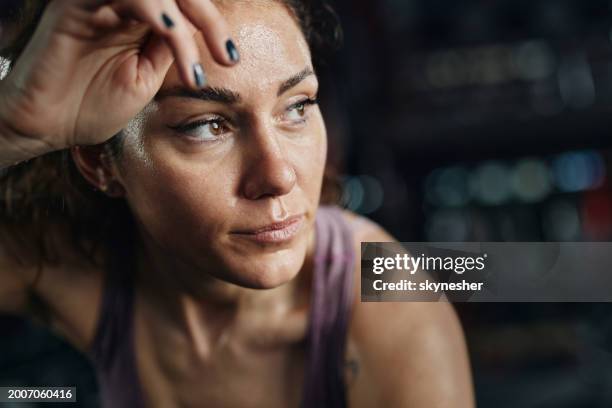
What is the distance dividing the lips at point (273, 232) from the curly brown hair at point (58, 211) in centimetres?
28

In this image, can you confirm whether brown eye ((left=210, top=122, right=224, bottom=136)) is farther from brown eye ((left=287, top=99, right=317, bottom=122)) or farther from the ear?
the ear

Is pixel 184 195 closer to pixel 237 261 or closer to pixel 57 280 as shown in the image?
pixel 237 261

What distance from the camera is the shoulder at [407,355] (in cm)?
77

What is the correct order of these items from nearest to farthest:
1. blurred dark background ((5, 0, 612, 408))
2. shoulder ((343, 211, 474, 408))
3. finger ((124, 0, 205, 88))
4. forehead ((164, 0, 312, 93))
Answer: finger ((124, 0, 205, 88)) < forehead ((164, 0, 312, 93)) < shoulder ((343, 211, 474, 408)) < blurred dark background ((5, 0, 612, 408))

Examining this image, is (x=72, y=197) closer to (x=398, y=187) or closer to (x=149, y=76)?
(x=149, y=76)

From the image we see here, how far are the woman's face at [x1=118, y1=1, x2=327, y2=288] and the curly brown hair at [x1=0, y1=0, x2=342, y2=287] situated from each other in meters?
0.21

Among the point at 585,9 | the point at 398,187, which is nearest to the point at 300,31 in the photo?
the point at 398,187

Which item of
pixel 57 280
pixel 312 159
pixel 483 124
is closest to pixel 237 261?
pixel 312 159

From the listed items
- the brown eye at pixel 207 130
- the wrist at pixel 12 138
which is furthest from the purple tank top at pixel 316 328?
the wrist at pixel 12 138

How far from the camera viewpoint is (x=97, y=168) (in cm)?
79

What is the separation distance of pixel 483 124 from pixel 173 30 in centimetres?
335

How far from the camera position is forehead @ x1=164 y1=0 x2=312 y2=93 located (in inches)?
24.8

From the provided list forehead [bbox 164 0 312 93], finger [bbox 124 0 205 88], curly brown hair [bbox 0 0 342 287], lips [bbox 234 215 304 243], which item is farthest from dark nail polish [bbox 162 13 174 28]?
curly brown hair [bbox 0 0 342 287]

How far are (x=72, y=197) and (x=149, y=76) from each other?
40 centimetres
